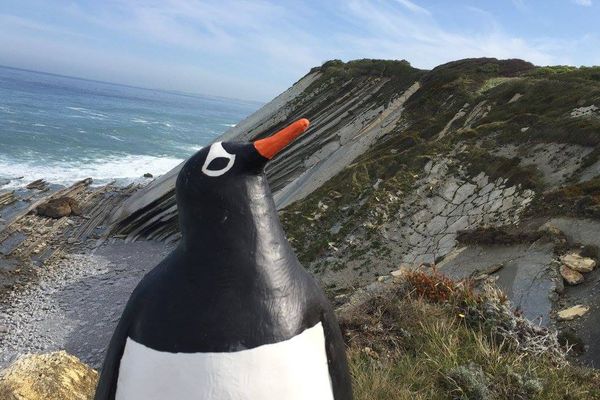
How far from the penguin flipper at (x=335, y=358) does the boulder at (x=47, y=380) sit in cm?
426

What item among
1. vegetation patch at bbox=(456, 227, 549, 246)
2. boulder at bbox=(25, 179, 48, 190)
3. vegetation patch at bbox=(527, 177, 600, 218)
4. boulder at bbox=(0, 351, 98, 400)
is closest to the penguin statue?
boulder at bbox=(0, 351, 98, 400)

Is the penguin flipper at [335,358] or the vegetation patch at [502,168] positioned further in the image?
the vegetation patch at [502,168]

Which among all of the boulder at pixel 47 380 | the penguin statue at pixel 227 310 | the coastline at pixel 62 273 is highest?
the penguin statue at pixel 227 310

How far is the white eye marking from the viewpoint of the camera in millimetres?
2445

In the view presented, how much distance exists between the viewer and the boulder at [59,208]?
23844 mm

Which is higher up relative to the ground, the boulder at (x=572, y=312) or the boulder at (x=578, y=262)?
the boulder at (x=578, y=262)

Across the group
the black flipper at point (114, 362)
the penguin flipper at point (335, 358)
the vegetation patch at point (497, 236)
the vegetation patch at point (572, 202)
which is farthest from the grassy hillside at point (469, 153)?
the black flipper at point (114, 362)

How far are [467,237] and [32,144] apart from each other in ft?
130

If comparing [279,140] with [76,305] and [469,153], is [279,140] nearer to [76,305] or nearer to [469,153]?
[469,153]

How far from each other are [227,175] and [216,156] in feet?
0.39

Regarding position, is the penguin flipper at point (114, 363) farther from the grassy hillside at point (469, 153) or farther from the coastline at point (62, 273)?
the coastline at point (62, 273)

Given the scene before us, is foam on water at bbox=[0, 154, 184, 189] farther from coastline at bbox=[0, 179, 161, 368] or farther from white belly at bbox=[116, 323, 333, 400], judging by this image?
white belly at bbox=[116, 323, 333, 400]

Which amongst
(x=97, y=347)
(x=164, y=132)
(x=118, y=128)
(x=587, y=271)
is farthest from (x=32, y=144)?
(x=587, y=271)

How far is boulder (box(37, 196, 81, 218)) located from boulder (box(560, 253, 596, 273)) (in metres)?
22.5
